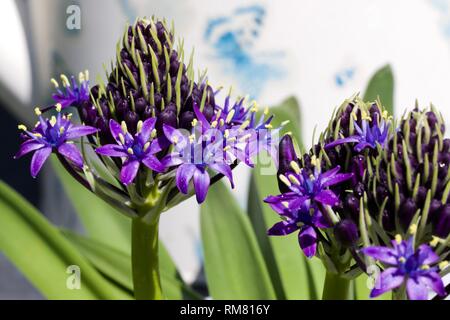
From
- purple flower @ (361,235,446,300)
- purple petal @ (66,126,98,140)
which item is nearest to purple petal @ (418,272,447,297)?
purple flower @ (361,235,446,300)

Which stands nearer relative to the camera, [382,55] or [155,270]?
[155,270]

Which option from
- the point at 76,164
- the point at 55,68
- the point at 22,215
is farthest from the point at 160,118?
the point at 55,68

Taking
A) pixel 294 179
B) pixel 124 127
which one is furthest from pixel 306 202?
pixel 124 127

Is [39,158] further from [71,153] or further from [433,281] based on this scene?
[433,281]

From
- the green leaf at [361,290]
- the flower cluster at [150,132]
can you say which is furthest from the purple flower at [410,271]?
the green leaf at [361,290]

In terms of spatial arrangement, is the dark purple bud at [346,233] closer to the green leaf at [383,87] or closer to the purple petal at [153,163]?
the purple petal at [153,163]

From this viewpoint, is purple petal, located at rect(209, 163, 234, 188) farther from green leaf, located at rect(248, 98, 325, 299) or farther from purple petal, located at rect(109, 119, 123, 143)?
green leaf, located at rect(248, 98, 325, 299)
